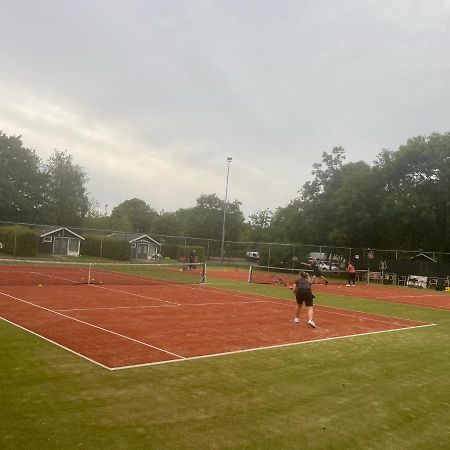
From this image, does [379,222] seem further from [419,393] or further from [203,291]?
[419,393]

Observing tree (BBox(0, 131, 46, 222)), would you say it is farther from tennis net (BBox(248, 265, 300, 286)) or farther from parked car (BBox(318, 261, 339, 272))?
parked car (BBox(318, 261, 339, 272))

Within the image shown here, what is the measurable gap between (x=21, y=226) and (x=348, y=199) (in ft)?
99.6

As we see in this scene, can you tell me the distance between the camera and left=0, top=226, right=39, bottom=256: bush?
128 ft

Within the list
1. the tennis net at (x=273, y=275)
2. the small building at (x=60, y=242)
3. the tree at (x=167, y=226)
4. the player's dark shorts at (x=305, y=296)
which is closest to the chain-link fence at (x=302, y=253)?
the small building at (x=60, y=242)

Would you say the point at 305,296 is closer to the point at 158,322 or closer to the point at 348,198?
the point at 158,322

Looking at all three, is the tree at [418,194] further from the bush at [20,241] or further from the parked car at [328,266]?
the bush at [20,241]

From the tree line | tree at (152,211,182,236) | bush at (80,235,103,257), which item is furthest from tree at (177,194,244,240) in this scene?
bush at (80,235,103,257)

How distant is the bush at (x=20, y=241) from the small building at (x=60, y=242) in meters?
8.38

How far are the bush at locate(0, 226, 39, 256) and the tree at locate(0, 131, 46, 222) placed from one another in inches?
1013

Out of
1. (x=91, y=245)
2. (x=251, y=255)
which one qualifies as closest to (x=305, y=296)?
(x=91, y=245)

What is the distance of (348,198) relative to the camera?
49.1m

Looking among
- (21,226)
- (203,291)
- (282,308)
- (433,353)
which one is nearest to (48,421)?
(433,353)

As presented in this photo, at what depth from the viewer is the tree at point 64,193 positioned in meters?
72.4

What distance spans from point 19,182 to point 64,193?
8.18 meters
